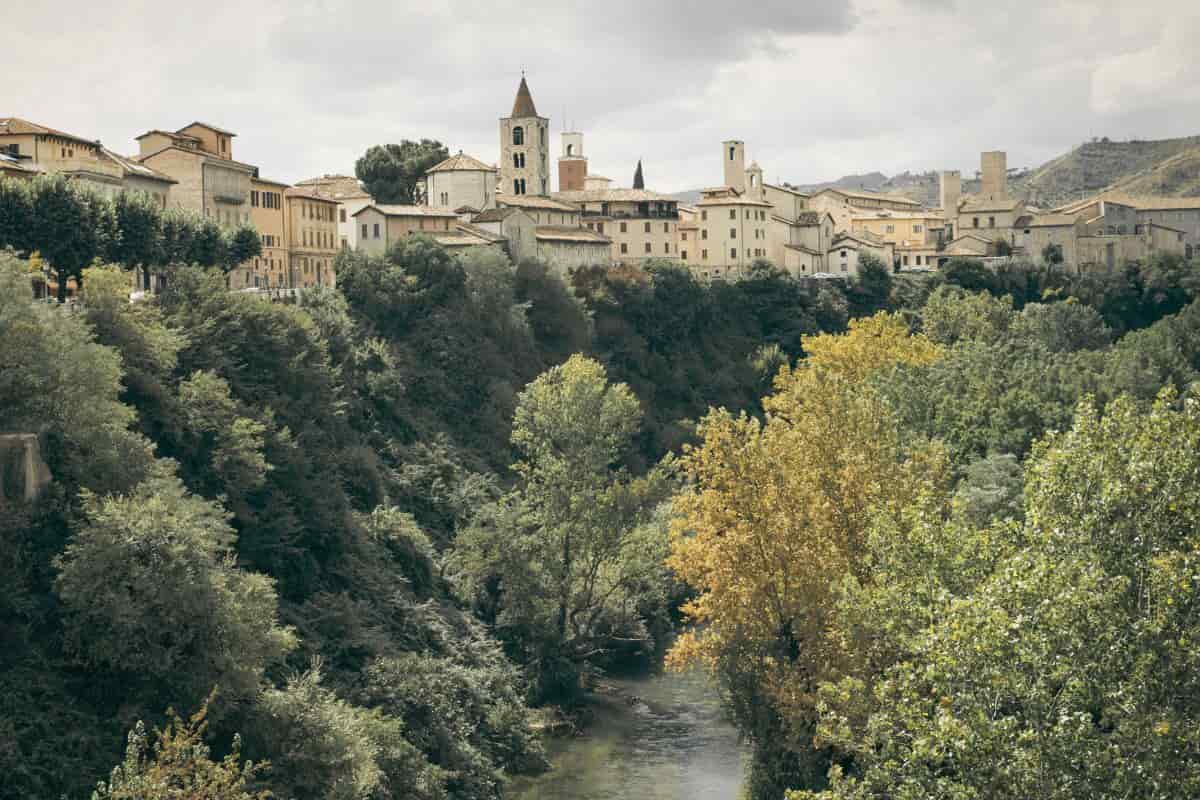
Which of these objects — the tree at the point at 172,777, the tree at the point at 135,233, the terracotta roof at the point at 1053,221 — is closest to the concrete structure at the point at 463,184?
the tree at the point at 135,233

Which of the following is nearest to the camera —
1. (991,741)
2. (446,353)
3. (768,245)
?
(991,741)

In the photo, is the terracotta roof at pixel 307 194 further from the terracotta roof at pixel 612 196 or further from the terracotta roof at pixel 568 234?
the terracotta roof at pixel 612 196

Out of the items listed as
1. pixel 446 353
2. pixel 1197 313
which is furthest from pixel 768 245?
pixel 446 353

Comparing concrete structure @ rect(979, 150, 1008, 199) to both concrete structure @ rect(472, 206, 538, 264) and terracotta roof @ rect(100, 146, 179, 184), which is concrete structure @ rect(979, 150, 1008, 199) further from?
terracotta roof @ rect(100, 146, 179, 184)

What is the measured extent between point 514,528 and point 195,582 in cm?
1918

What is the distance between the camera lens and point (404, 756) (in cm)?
4066

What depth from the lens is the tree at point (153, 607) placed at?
120ft

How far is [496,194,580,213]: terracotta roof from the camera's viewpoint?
9638 centimetres

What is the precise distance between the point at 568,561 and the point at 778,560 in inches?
648

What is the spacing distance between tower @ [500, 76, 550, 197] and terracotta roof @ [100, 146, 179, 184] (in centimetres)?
3189

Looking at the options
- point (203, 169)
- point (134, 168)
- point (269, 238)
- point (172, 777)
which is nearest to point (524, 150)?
point (269, 238)

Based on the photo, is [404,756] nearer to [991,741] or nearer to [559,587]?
[559,587]

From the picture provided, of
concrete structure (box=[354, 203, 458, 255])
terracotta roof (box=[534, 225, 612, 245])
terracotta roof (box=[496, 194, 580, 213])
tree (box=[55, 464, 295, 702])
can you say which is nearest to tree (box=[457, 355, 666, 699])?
tree (box=[55, 464, 295, 702])

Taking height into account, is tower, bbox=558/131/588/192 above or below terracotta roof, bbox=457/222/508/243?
above
